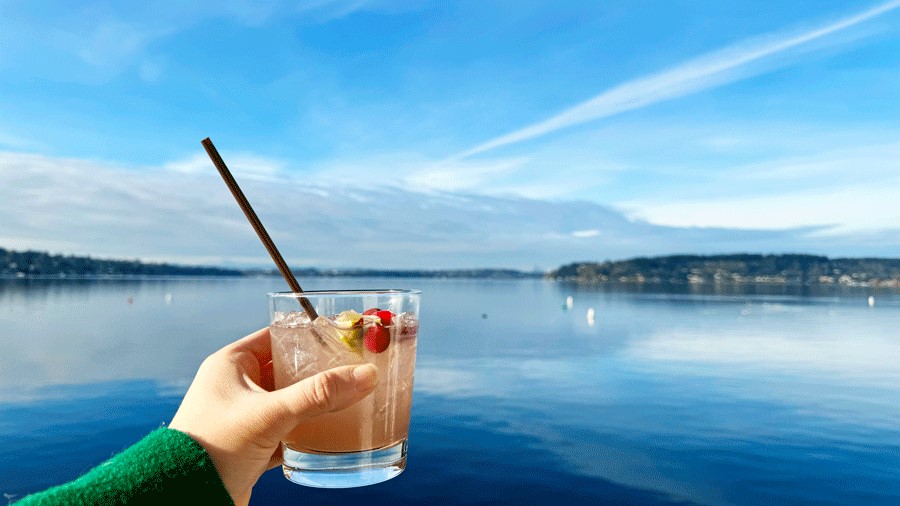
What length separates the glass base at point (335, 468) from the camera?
232 cm

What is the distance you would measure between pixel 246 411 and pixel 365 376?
0.40 meters

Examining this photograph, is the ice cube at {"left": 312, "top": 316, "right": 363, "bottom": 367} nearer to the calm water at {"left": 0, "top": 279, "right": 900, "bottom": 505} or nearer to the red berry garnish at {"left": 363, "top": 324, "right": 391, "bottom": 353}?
the red berry garnish at {"left": 363, "top": 324, "right": 391, "bottom": 353}

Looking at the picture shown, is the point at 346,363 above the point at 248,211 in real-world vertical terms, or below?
below

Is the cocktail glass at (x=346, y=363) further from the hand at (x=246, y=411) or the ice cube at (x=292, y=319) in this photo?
the hand at (x=246, y=411)

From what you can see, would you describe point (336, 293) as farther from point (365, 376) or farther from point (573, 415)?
point (573, 415)

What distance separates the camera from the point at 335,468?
7.64ft

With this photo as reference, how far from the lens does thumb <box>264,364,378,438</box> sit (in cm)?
208

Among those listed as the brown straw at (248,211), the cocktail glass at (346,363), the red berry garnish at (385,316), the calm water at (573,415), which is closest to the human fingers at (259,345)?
the cocktail glass at (346,363)

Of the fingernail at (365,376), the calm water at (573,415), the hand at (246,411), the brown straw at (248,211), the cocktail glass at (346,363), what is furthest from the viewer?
the calm water at (573,415)

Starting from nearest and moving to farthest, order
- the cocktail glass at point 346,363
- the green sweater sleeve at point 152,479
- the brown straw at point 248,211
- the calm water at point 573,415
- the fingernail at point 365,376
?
the green sweater sleeve at point 152,479 < the fingernail at point 365,376 < the cocktail glass at point 346,363 < the brown straw at point 248,211 < the calm water at point 573,415

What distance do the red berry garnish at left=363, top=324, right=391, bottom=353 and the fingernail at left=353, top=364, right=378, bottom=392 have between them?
0.12 metres

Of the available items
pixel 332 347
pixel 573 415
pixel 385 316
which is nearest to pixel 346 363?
pixel 332 347

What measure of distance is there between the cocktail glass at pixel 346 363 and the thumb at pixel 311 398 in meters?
0.17

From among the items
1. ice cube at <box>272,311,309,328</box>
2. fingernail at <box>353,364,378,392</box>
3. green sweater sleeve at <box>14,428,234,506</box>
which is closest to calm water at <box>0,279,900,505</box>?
ice cube at <box>272,311,309,328</box>
